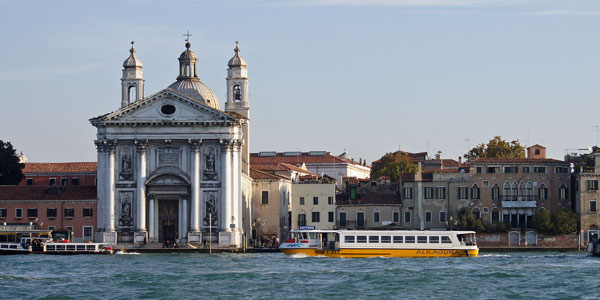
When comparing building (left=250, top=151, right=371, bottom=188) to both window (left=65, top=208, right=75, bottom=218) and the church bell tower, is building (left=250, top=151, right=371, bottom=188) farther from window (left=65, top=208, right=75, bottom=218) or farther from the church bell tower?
window (left=65, top=208, right=75, bottom=218)

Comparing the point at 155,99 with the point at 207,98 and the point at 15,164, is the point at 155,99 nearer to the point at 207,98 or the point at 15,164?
the point at 207,98

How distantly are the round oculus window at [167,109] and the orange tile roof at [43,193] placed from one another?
657 centimetres

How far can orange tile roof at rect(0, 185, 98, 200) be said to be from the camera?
91.1 meters

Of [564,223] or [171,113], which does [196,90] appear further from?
[564,223]

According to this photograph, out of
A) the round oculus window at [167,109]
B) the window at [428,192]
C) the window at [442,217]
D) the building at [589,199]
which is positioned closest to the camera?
the round oculus window at [167,109]

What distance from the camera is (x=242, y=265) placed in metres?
72.8

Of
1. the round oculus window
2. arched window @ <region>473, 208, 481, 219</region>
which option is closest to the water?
the round oculus window

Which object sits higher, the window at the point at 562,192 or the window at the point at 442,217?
the window at the point at 562,192

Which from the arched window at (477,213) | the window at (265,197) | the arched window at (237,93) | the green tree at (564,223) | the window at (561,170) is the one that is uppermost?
the arched window at (237,93)

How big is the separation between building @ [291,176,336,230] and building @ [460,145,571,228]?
8921 millimetres

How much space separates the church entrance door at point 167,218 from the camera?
89.9 metres

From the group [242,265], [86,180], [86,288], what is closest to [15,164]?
[86,180]

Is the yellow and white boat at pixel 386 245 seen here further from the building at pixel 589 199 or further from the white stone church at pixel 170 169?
the building at pixel 589 199

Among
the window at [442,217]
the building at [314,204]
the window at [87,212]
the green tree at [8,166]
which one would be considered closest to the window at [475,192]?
the window at [442,217]
